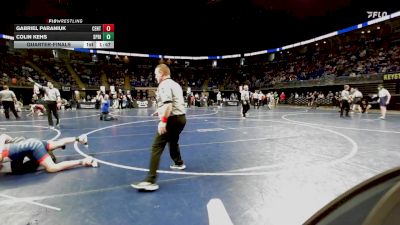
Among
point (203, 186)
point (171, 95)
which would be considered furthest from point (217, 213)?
point (171, 95)

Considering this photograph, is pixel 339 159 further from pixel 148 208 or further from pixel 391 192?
pixel 391 192

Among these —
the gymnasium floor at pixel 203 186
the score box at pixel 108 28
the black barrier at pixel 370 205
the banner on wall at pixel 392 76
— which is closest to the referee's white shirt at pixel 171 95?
the gymnasium floor at pixel 203 186

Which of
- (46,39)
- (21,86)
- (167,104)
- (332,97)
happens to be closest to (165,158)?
(167,104)

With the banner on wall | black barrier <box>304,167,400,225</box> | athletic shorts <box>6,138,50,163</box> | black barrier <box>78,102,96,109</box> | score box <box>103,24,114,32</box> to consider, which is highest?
score box <box>103,24,114,32</box>

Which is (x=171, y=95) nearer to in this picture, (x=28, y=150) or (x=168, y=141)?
(x=168, y=141)

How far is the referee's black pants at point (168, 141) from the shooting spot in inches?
150

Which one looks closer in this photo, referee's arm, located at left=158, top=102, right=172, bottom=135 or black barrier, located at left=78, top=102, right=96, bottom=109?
referee's arm, located at left=158, top=102, right=172, bottom=135

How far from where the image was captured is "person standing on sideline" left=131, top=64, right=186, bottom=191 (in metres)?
3.77

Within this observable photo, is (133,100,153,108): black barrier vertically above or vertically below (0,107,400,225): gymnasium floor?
above

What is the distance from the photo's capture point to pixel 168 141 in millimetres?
4301
